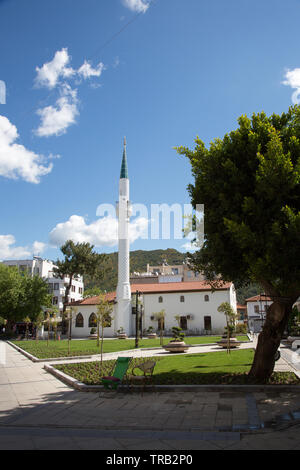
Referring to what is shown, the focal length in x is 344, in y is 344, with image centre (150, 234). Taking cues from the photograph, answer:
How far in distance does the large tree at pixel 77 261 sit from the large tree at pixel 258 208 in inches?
1560

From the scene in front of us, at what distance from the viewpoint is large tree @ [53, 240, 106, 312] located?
160 feet

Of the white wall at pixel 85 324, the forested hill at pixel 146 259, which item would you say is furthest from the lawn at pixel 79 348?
the forested hill at pixel 146 259

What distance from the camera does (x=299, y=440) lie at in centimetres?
515

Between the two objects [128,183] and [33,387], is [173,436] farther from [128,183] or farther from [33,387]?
[128,183]

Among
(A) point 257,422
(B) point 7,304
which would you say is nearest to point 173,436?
(A) point 257,422

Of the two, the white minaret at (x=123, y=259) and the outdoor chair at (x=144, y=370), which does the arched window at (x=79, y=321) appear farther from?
the outdoor chair at (x=144, y=370)

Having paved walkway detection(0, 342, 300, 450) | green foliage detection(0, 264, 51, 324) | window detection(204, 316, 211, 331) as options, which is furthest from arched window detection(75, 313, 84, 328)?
paved walkway detection(0, 342, 300, 450)

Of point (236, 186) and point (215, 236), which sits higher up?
point (236, 186)

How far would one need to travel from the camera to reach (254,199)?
9258 millimetres

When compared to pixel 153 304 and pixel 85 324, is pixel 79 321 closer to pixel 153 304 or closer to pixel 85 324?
pixel 85 324

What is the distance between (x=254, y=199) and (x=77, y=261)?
42.6m

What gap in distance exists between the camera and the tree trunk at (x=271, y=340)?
9.79 m

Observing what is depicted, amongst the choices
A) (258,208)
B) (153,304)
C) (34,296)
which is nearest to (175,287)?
(153,304)
